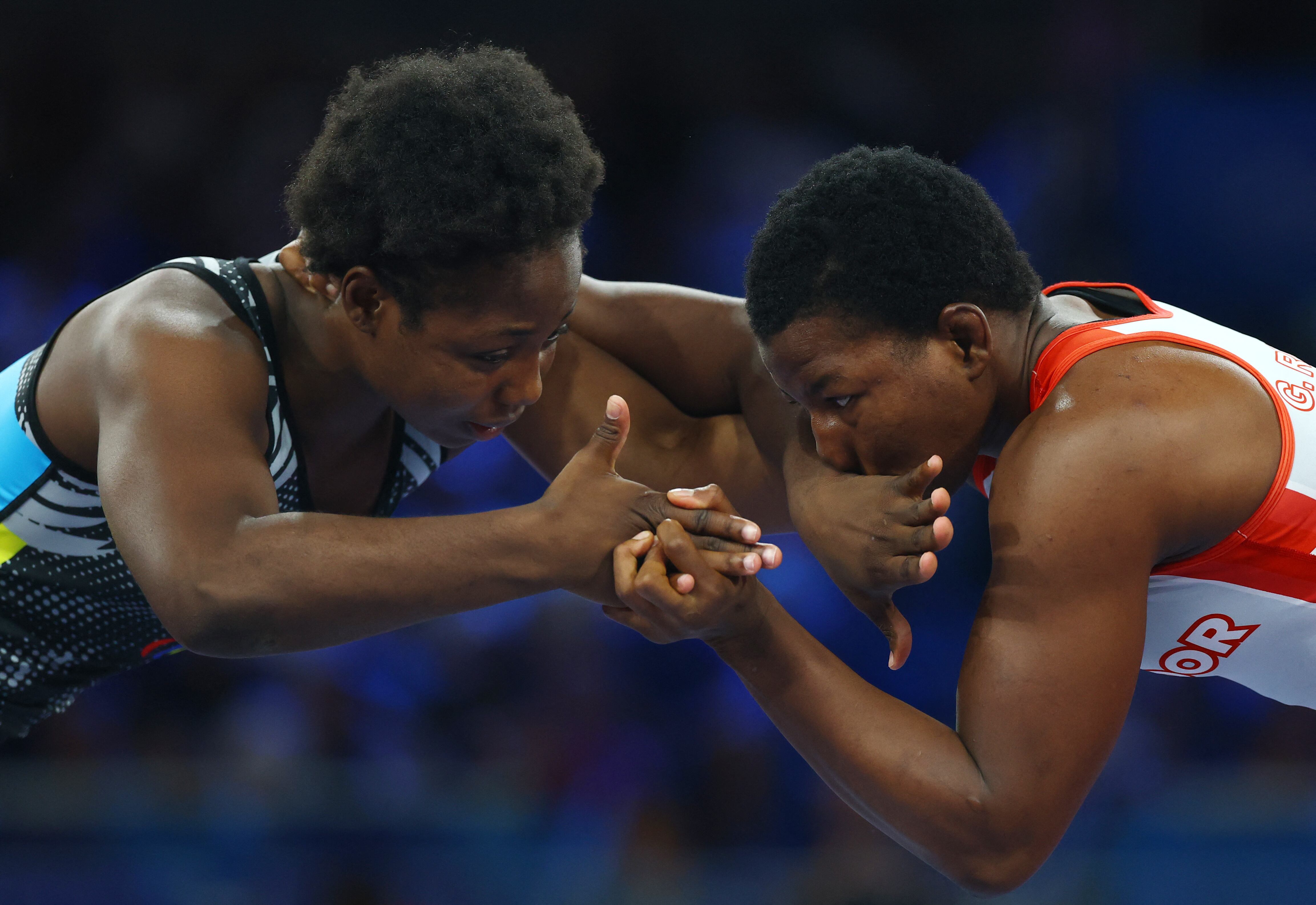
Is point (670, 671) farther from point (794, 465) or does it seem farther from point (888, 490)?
point (888, 490)

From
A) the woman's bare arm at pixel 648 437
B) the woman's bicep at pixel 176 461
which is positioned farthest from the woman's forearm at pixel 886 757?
the woman's bicep at pixel 176 461

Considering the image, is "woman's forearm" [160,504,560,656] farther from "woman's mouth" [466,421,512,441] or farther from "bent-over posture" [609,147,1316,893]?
"woman's mouth" [466,421,512,441]

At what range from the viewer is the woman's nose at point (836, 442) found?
1884mm

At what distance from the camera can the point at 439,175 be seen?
70.2 inches

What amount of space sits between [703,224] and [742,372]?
2155 mm

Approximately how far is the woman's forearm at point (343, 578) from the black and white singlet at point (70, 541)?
0.23 metres

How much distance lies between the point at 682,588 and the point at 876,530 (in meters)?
0.32

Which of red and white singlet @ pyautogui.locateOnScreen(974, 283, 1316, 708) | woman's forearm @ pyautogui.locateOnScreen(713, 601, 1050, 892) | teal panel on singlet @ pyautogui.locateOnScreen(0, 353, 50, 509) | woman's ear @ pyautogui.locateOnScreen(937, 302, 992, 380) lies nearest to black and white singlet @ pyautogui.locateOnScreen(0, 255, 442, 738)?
teal panel on singlet @ pyautogui.locateOnScreen(0, 353, 50, 509)

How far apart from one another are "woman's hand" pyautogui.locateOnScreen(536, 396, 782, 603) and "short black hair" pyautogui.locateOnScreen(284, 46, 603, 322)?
352mm

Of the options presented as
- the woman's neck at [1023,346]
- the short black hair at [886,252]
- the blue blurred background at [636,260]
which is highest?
the short black hair at [886,252]

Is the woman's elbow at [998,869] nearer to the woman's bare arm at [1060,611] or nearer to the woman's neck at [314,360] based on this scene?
the woman's bare arm at [1060,611]

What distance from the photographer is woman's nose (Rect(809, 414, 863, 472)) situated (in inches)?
74.2

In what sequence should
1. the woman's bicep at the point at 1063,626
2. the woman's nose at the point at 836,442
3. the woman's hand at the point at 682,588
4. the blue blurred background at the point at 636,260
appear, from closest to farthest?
the woman's bicep at the point at 1063,626 < the woman's hand at the point at 682,588 < the woman's nose at the point at 836,442 < the blue blurred background at the point at 636,260

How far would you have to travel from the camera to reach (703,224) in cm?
447
